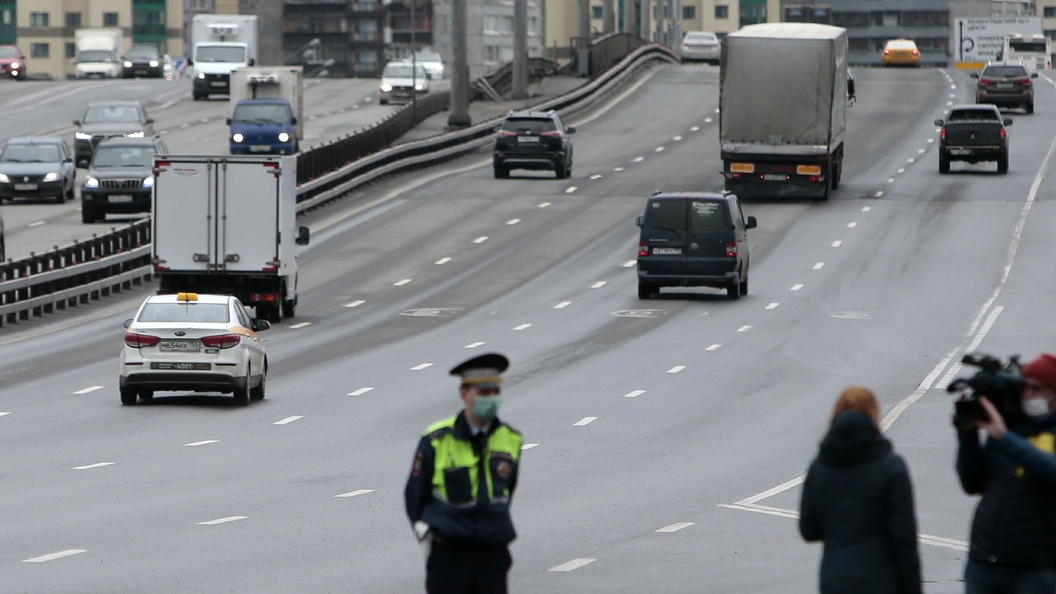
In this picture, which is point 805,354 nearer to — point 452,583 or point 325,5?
point 452,583

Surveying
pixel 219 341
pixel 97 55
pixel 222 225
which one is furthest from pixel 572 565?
pixel 97 55

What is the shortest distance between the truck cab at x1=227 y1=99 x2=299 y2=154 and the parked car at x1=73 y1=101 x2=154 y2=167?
311 cm

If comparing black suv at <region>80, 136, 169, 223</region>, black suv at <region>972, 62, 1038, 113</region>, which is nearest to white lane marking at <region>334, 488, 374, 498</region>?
black suv at <region>80, 136, 169, 223</region>

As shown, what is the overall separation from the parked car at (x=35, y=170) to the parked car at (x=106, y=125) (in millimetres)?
5875

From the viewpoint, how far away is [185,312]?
22406mm

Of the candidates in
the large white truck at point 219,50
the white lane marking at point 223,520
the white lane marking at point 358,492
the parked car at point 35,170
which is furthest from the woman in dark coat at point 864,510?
the large white truck at point 219,50

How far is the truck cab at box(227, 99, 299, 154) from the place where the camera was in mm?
52938

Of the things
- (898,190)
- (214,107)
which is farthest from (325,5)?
(898,190)

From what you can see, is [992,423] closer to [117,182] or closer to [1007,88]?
[117,182]

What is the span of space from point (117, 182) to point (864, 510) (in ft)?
122

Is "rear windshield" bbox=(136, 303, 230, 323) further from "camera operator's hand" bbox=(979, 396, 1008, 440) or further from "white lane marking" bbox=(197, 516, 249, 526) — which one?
"camera operator's hand" bbox=(979, 396, 1008, 440)

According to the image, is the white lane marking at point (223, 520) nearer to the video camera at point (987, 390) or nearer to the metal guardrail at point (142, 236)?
the video camera at point (987, 390)

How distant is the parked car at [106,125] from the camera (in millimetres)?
54844

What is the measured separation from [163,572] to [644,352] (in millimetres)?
15951
